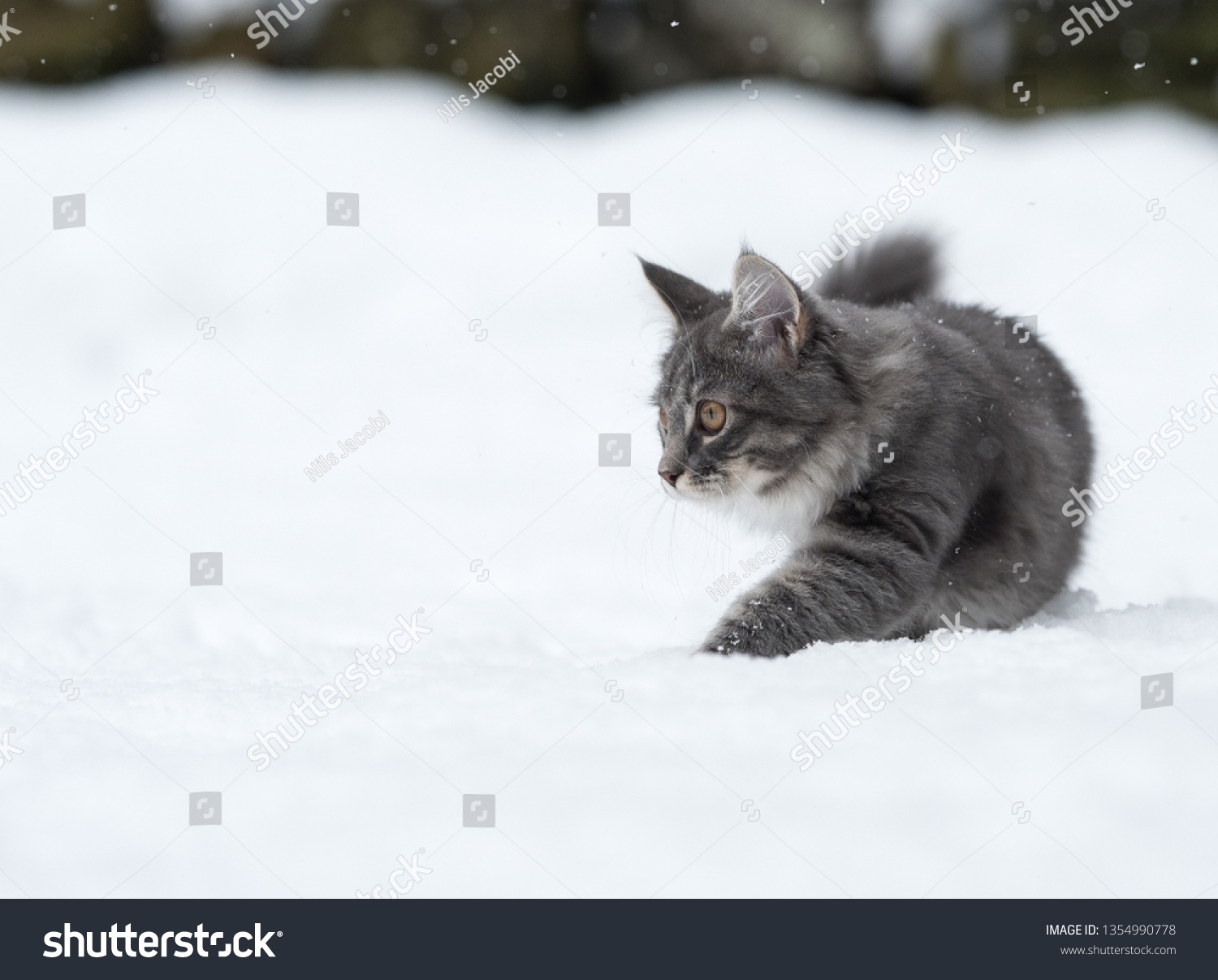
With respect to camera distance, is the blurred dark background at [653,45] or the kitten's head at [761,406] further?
the blurred dark background at [653,45]

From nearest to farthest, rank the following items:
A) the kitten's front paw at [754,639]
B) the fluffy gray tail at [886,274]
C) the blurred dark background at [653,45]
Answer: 1. the kitten's front paw at [754,639]
2. the fluffy gray tail at [886,274]
3. the blurred dark background at [653,45]

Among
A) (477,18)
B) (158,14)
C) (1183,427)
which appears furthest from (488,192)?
(1183,427)

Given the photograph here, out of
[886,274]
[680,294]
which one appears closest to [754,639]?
[680,294]

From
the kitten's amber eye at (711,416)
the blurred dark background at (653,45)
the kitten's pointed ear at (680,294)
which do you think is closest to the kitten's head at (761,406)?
the kitten's amber eye at (711,416)

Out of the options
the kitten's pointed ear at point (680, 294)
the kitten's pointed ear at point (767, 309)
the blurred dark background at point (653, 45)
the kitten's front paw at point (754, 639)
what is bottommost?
the kitten's front paw at point (754, 639)

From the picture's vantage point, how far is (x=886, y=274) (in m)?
4.62

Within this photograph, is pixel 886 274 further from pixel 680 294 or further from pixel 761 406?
pixel 761 406

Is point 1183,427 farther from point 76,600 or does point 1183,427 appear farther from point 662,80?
point 662,80

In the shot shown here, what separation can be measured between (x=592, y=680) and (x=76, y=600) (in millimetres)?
2477

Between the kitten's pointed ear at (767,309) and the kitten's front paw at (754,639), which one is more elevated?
the kitten's pointed ear at (767,309)

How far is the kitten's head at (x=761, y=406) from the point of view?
339 centimetres

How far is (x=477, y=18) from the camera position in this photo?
10.1 metres

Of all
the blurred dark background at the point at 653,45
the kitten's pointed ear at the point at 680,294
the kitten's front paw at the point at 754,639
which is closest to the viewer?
the kitten's front paw at the point at 754,639

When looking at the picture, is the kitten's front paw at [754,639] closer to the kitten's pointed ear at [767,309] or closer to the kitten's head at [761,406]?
the kitten's head at [761,406]
